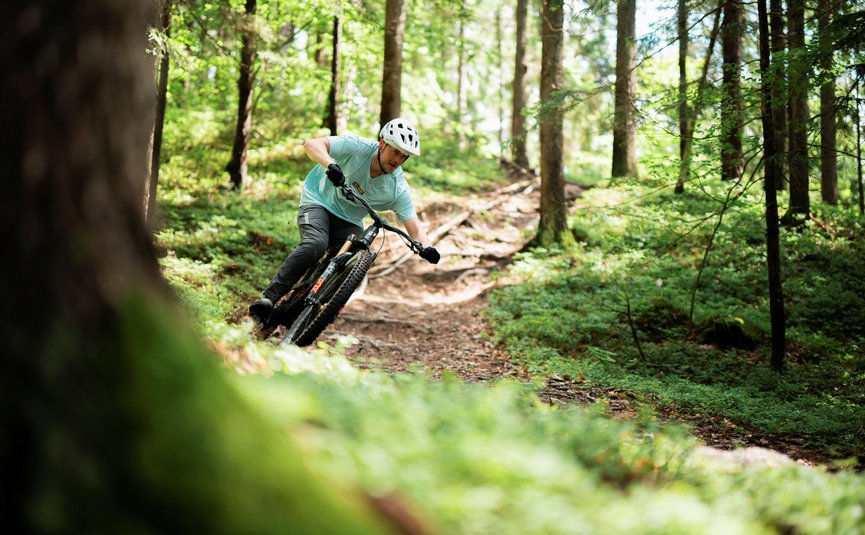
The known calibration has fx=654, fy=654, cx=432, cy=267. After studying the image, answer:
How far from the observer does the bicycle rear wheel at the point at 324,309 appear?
6.13m

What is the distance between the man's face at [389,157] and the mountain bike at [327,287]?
0.54 meters

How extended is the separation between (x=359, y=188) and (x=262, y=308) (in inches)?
61.8

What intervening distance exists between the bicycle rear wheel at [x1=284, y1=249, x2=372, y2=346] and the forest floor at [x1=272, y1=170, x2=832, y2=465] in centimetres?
52

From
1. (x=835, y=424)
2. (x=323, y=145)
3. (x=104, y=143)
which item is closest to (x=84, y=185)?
(x=104, y=143)

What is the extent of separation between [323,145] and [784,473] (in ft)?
16.0

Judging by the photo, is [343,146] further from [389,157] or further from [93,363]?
[93,363]

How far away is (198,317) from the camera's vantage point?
491 centimetres

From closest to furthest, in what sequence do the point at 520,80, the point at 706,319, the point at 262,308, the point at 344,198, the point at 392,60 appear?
the point at 262,308, the point at 344,198, the point at 706,319, the point at 392,60, the point at 520,80

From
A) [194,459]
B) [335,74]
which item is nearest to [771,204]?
[194,459]

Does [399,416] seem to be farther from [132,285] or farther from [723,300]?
[723,300]

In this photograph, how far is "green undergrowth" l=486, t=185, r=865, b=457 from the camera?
7195mm

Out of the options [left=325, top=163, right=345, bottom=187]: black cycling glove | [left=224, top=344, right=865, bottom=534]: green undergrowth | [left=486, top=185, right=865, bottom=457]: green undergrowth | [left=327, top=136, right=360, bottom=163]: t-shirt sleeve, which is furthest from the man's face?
[left=224, top=344, right=865, bottom=534]: green undergrowth

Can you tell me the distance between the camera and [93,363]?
184 cm

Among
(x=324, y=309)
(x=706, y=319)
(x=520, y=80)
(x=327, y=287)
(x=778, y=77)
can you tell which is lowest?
(x=706, y=319)
